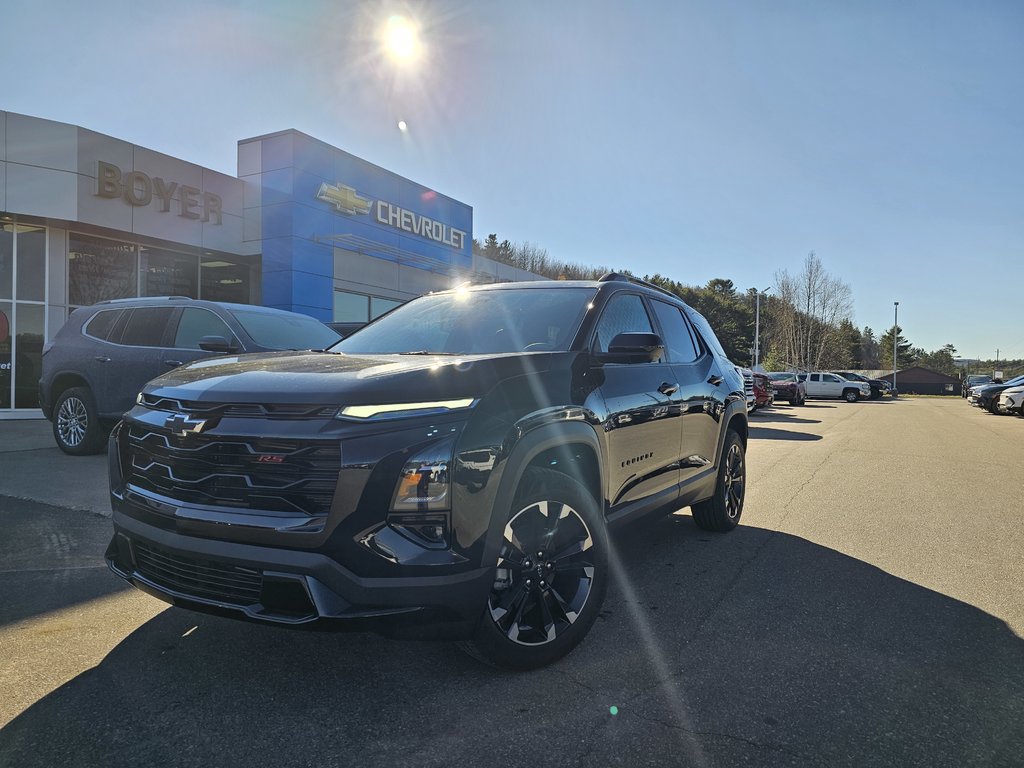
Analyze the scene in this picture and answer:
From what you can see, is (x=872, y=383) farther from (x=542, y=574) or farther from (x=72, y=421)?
(x=542, y=574)

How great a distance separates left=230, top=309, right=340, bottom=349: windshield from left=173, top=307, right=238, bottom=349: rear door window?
0.22 meters

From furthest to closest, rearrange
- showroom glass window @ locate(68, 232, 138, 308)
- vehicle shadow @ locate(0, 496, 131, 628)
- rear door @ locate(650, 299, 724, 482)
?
showroom glass window @ locate(68, 232, 138, 308), rear door @ locate(650, 299, 724, 482), vehicle shadow @ locate(0, 496, 131, 628)

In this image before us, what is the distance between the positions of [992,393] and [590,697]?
28.9 m

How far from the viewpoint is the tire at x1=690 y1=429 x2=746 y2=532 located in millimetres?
5215

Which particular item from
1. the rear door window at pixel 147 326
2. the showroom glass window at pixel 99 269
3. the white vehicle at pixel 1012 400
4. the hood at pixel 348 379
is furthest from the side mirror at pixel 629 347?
the white vehicle at pixel 1012 400

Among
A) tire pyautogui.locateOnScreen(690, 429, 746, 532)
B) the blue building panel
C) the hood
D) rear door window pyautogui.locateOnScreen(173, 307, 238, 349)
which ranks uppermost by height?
the blue building panel

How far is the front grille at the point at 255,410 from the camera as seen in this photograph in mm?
2436

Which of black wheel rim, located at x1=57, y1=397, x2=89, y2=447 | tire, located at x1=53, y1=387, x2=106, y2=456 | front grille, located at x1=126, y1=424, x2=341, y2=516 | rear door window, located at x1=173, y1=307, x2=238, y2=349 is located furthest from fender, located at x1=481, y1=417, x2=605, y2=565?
black wheel rim, located at x1=57, y1=397, x2=89, y2=447

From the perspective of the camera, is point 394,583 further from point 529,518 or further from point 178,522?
point 178,522

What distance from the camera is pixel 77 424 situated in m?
8.05

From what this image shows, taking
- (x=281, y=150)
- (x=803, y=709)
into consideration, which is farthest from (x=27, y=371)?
(x=803, y=709)

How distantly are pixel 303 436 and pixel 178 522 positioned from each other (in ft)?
2.08

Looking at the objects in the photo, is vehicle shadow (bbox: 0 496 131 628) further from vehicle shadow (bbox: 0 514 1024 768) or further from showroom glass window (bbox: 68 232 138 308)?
showroom glass window (bbox: 68 232 138 308)

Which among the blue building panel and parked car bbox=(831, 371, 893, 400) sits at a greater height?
the blue building panel
